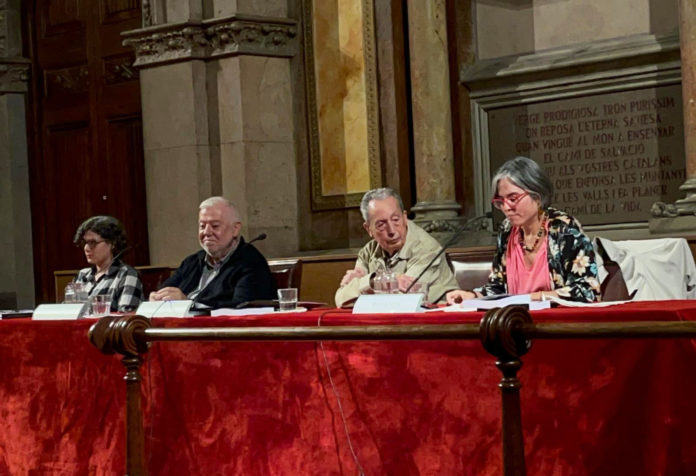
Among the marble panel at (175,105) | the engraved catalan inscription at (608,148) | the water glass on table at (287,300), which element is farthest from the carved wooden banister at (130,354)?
the marble panel at (175,105)

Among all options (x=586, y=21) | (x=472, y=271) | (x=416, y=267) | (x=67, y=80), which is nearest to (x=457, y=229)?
(x=586, y=21)

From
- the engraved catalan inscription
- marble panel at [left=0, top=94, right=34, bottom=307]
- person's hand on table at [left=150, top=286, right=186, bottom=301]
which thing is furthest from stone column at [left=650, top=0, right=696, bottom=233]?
marble panel at [left=0, top=94, right=34, bottom=307]

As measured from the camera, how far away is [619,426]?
3.06 m

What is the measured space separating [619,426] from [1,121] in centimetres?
719

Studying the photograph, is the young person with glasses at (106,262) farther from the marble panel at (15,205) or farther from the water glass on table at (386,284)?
the marble panel at (15,205)

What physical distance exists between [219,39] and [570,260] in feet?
13.1

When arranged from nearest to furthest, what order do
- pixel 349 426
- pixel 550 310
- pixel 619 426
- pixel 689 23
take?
1. pixel 619 426
2. pixel 550 310
3. pixel 349 426
4. pixel 689 23

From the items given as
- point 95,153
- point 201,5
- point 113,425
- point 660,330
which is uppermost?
point 201,5

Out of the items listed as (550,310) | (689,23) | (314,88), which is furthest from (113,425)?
(314,88)

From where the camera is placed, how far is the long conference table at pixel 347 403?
306 cm

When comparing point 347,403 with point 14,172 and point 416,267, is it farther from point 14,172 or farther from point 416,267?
point 14,172

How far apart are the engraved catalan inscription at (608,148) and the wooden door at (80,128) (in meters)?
2.81

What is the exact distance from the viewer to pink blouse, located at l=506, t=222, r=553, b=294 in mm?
4250

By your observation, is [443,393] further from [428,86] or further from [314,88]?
[314,88]
